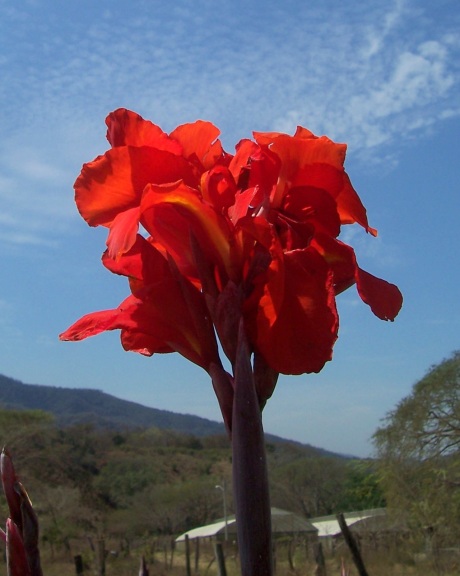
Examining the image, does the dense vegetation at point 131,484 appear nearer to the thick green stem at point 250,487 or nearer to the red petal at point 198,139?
the red petal at point 198,139

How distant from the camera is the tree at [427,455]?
15961 millimetres

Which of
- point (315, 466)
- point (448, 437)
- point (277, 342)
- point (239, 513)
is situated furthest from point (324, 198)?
point (315, 466)

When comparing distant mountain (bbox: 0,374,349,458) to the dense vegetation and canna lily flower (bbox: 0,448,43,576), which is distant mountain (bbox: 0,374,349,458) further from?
canna lily flower (bbox: 0,448,43,576)

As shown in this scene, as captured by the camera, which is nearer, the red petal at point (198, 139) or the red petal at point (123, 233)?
the red petal at point (123, 233)

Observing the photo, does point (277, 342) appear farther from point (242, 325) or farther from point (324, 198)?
point (324, 198)

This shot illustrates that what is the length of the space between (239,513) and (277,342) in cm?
15

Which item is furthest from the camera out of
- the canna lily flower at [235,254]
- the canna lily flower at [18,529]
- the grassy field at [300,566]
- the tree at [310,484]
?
the tree at [310,484]

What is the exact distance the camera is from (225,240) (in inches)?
23.2

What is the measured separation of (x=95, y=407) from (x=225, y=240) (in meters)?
126

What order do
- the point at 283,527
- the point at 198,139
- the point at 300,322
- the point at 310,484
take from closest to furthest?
1. the point at 300,322
2. the point at 198,139
3. the point at 283,527
4. the point at 310,484

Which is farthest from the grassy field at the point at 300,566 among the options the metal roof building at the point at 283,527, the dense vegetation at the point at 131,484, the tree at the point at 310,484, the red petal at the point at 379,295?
the tree at the point at 310,484

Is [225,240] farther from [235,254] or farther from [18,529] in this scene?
[18,529]

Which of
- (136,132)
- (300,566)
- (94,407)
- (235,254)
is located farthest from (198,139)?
(94,407)

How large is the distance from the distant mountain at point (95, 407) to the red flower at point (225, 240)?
4175 inches
